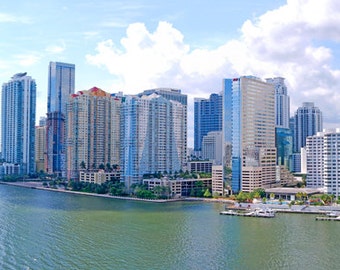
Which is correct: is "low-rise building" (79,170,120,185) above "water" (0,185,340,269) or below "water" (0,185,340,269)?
above

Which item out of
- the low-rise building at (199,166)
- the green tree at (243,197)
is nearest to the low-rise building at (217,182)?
the green tree at (243,197)

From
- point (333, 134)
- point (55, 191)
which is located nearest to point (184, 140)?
point (55, 191)

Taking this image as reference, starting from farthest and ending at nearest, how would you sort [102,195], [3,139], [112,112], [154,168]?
[3,139]
[112,112]
[154,168]
[102,195]

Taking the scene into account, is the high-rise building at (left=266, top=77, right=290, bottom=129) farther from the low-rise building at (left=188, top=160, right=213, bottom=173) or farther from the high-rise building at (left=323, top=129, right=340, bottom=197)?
the high-rise building at (left=323, top=129, right=340, bottom=197)

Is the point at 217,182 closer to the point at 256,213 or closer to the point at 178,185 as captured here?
the point at 178,185

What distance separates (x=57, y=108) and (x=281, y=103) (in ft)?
121

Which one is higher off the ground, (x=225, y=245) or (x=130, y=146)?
(x=130, y=146)

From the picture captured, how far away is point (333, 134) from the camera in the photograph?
40.3 m

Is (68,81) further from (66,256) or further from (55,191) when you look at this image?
(66,256)

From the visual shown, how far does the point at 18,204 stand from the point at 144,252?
19.7 metres

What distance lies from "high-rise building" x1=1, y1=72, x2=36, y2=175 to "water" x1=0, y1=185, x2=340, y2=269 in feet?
129

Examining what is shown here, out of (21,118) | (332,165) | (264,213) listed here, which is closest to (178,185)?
(332,165)

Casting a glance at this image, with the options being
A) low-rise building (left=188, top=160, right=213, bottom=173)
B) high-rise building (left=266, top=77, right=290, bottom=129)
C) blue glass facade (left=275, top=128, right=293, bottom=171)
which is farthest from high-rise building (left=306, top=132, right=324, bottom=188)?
high-rise building (left=266, top=77, right=290, bottom=129)

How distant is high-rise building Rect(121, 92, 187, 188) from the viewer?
4928 cm
